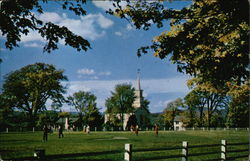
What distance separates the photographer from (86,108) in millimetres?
85375

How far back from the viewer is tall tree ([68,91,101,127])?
275 ft

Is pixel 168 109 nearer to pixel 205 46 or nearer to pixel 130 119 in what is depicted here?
pixel 130 119

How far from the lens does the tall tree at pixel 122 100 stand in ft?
302

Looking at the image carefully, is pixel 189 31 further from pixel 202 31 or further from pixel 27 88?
pixel 27 88

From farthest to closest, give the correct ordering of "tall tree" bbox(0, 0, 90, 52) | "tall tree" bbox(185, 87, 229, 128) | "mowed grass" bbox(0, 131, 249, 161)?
"tall tree" bbox(185, 87, 229, 128)
"mowed grass" bbox(0, 131, 249, 161)
"tall tree" bbox(0, 0, 90, 52)

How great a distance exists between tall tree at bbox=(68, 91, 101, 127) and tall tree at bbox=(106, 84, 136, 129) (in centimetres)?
756

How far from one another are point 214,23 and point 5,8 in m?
7.39

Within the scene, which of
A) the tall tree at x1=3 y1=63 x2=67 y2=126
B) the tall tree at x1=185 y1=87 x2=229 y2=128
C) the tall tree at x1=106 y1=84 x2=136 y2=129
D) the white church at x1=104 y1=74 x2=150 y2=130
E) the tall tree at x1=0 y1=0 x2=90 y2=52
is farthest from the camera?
the white church at x1=104 y1=74 x2=150 y2=130

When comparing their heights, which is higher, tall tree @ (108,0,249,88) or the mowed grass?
tall tree @ (108,0,249,88)

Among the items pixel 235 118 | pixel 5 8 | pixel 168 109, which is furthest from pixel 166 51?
pixel 168 109

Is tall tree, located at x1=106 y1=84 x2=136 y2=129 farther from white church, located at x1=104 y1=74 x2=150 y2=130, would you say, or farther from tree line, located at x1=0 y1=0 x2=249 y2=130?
tree line, located at x1=0 y1=0 x2=249 y2=130

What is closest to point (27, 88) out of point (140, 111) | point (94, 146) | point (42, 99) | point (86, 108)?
point (42, 99)

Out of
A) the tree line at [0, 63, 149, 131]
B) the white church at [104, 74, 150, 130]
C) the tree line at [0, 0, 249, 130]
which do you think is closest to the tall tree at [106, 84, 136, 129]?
the tree line at [0, 63, 149, 131]

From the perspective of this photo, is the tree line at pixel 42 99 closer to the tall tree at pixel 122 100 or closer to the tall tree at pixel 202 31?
the tall tree at pixel 122 100
